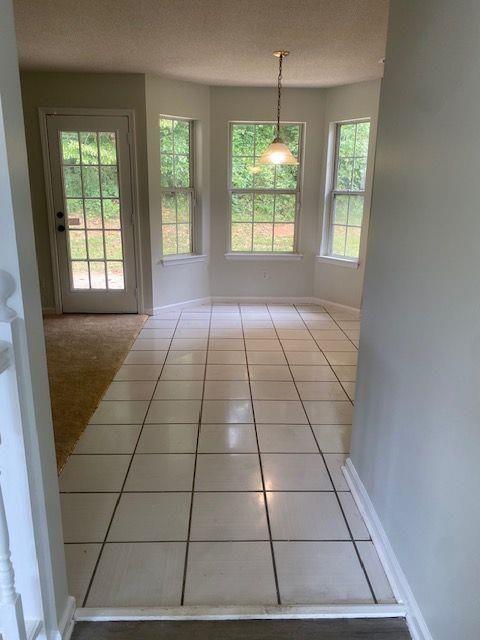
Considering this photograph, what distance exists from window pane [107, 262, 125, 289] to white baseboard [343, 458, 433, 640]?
3.49 m

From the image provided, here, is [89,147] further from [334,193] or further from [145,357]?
[334,193]

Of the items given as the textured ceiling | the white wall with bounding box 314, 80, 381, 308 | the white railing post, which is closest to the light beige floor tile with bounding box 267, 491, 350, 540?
the white railing post

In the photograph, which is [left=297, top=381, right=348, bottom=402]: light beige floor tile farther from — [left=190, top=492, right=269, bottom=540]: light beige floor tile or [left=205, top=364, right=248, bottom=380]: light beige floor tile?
[left=190, top=492, right=269, bottom=540]: light beige floor tile

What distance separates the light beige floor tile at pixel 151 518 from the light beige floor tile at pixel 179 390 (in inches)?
41.3

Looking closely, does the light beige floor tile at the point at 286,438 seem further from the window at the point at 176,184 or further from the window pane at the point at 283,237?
the window pane at the point at 283,237

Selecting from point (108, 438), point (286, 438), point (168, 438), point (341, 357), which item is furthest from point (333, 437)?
point (341, 357)

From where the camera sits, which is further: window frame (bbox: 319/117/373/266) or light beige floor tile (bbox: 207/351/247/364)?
window frame (bbox: 319/117/373/266)

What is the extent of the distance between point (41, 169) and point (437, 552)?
4818 mm

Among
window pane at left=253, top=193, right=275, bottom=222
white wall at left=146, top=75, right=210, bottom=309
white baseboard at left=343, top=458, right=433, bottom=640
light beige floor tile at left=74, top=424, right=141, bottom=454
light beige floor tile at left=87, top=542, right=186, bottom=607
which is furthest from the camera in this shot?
window pane at left=253, top=193, right=275, bottom=222

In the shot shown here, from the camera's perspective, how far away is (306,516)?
6.79 feet

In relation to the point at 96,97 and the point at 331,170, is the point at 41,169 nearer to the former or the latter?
the point at 96,97

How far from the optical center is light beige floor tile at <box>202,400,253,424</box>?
2914 millimetres

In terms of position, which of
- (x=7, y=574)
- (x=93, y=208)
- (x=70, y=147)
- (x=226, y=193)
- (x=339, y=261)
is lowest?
(x=7, y=574)

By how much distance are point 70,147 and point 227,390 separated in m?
3.11
